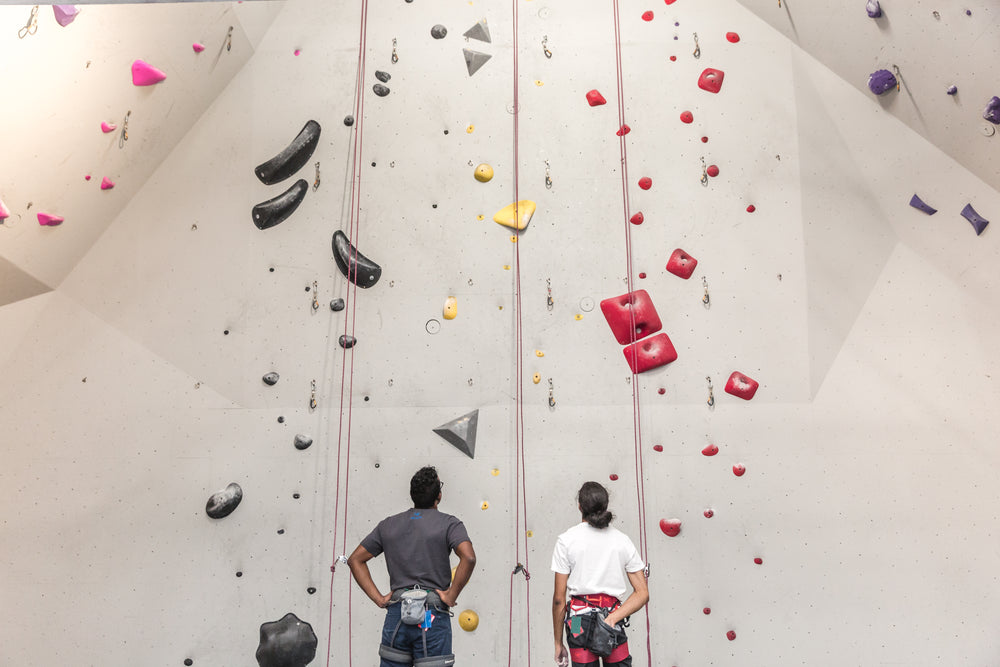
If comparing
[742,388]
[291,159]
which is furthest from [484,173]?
[742,388]

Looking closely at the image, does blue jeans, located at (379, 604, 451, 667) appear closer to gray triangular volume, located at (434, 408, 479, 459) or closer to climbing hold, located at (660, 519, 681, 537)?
gray triangular volume, located at (434, 408, 479, 459)

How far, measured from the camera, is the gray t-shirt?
2.15m

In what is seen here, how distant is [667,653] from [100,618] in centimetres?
232

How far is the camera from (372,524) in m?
3.08

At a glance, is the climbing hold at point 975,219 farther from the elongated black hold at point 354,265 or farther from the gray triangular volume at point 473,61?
the elongated black hold at point 354,265

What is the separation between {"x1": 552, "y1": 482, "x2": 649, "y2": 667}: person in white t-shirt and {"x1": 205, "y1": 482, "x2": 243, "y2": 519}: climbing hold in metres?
1.57

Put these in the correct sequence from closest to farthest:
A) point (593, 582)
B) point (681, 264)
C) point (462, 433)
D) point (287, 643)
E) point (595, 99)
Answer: point (593, 582) < point (287, 643) < point (462, 433) < point (681, 264) < point (595, 99)

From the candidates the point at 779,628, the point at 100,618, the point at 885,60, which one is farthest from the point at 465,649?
the point at 885,60

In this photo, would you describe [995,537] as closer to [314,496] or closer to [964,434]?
[964,434]

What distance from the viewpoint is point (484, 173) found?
3279mm

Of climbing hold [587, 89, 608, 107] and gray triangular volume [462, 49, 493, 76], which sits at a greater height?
gray triangular volume [462, 49, 493, 76]

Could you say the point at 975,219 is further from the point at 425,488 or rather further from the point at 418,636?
the point at 418,636

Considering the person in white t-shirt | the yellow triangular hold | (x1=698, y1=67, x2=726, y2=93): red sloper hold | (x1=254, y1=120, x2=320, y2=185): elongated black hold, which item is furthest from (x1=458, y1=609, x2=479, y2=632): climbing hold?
(x1=698, y1=67, x2=726, y2=93): red sloper hold

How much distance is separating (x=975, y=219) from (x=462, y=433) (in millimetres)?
2401
